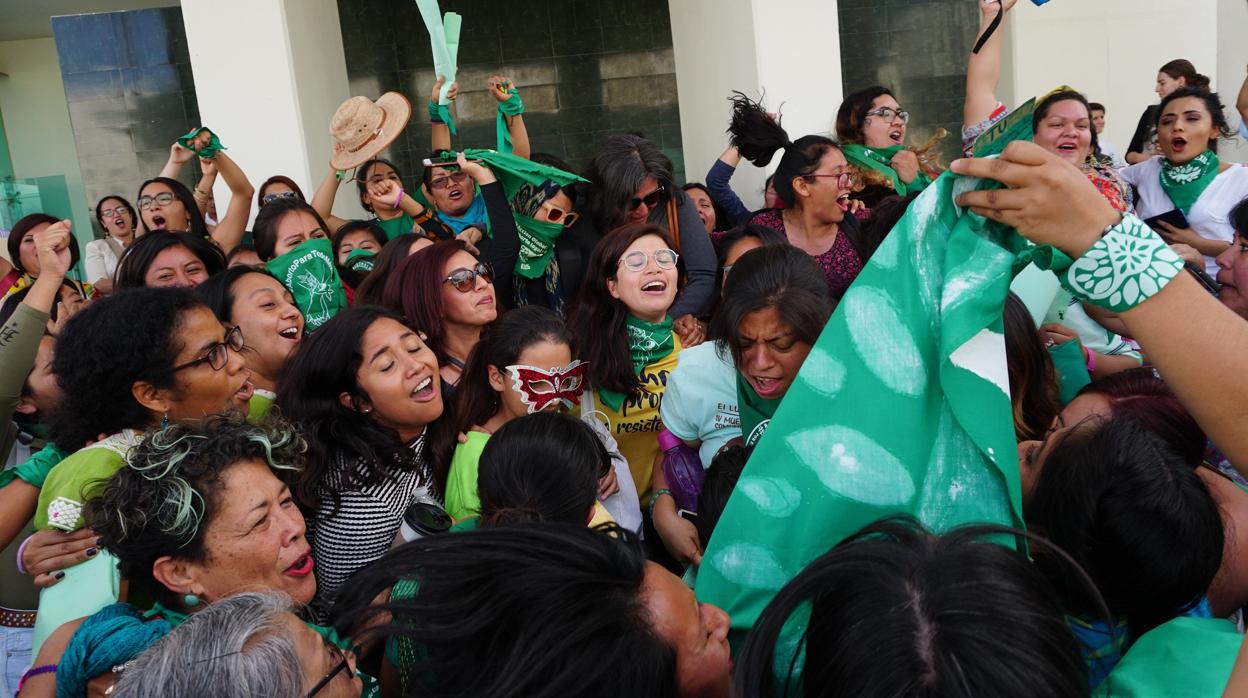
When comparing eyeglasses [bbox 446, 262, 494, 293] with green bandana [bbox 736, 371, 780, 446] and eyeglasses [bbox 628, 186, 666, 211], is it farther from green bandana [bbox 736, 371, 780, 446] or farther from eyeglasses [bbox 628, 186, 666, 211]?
green bandana [bbox 736, 371, 780, 446]

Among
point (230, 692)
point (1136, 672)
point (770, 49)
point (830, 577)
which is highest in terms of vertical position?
point (770, 49)

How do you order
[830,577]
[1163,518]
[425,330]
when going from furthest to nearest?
[425,330], [1163,518], [830,577]

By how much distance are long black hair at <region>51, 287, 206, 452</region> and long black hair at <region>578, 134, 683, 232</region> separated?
7.03ft

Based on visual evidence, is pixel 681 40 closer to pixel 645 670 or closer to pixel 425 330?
pixel 425 330

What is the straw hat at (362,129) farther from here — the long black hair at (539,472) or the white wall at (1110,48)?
the white wall at (1110,48)

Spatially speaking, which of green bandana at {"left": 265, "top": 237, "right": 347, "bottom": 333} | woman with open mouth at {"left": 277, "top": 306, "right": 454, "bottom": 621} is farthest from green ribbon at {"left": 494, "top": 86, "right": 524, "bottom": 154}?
woman with open mouth at {"left": 277, "top": 306, "right": 454, "bottom": 621}

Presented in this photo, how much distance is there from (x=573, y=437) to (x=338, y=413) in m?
0.74

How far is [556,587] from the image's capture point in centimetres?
119

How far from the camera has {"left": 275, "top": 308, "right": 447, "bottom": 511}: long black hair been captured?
2.54 meters

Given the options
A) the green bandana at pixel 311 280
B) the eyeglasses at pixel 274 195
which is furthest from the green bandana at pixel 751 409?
the eyeglasses at pixel 274 195

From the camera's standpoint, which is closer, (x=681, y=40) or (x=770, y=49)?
(x=770, y=49)

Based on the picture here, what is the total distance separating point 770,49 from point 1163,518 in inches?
197

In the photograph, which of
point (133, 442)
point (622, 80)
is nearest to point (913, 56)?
point (622, 80)

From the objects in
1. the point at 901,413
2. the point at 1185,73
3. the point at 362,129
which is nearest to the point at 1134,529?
the point at 901,413
